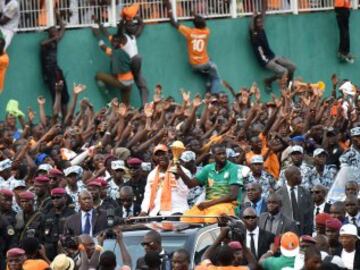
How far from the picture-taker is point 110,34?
32.0 metres

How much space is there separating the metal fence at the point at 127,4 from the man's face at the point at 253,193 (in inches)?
417

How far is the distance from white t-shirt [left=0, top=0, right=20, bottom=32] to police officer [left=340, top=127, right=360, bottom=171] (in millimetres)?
9056

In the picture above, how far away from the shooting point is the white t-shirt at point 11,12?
30594 millimetres

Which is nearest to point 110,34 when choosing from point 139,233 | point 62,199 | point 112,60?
point 112,60

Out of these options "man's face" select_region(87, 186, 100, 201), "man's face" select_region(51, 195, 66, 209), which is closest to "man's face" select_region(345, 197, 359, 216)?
"man's face" select_region(87, 186, 100, 201)

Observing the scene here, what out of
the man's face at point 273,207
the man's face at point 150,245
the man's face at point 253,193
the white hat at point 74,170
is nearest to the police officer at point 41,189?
the white hat at point 74,170

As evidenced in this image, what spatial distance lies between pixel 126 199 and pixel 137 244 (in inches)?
125

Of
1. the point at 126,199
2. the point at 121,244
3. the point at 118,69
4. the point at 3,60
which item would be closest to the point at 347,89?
the point at 118,69

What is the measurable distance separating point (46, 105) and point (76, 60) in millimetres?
1173

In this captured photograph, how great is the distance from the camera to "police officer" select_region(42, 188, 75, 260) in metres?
20.5

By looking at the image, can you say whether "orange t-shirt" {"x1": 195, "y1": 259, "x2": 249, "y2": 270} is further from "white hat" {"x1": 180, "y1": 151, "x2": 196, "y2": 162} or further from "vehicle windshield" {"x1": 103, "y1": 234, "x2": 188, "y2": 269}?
"white hat" {"x1": 180, "y1": 151, "x2": 196, "y2": 162}

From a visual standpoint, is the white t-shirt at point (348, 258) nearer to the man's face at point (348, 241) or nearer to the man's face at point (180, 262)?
the man's face at point (348, 241)

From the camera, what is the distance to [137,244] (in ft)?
60.5

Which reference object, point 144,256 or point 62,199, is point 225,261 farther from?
point 62,199
